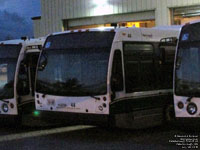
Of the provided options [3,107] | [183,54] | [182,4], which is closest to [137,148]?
[183,54]

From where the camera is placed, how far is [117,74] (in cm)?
992

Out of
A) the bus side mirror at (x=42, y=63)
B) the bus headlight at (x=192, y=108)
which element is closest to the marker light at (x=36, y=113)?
the bus side mirror at (x=42, y=63)

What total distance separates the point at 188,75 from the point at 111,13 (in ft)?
39.0

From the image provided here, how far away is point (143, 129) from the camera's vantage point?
11.5 m

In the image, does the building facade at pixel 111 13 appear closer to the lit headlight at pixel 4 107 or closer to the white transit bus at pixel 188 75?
the lit headlight at pixel 4 107

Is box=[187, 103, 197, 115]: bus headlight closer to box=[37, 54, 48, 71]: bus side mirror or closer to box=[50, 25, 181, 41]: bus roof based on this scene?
box=[50, 25, 181, 41]: bus roof

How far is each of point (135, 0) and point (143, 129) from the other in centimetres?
937

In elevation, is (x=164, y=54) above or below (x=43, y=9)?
below

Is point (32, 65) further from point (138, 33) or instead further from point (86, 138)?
point (138, 33)

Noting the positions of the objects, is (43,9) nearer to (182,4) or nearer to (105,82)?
(182,4)

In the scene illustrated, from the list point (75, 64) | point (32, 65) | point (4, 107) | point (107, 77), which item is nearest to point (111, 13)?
point (32, 65)

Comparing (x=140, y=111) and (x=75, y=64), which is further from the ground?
(x=75, y=64)

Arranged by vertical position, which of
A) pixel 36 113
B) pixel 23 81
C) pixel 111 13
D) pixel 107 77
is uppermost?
pixel 111 13

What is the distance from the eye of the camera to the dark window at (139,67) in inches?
406
